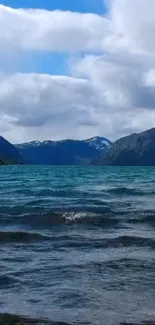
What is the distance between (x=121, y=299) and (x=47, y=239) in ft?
27.3

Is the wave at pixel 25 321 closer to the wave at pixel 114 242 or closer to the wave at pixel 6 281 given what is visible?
the wave at pixel 6 281

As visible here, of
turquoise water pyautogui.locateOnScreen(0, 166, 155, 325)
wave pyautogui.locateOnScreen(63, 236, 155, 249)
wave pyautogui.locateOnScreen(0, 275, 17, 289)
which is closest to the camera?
turquoise water pyautogui.locateOnScreen(0, 166, 155, 325)

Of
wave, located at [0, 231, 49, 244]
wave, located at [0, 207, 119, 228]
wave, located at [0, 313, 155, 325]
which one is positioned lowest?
wave, located at [0, 313, 155, 325]

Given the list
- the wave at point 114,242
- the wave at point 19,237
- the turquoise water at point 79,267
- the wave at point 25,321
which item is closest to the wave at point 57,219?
the turquoise water at point 79,267

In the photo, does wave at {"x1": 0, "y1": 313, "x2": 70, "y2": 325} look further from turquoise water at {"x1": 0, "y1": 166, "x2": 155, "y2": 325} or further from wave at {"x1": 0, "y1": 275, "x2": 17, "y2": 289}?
wave at {"x1": 0, "y1": 275, "x2": 17, "y2": 289}

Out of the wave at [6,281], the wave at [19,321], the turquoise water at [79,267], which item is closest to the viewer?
the wave at [19,321]

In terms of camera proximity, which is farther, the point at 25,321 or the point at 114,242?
the point at 114,242

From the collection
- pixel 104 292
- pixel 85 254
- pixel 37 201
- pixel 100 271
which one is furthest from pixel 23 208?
pixel 104 292

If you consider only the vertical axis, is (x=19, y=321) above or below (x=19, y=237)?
below

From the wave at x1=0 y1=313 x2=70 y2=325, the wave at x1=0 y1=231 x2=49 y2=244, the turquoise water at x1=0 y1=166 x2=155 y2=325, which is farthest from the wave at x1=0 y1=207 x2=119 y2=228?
the wave at x1=0 y1=313 x2=70 y2=325

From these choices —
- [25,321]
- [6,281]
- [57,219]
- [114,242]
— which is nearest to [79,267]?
[6,281]

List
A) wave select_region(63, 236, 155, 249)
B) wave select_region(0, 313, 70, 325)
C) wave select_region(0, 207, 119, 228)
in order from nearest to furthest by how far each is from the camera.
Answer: wave select_region(0, 313, 70, 325) → wave select_region(63, 236, 155, 249) → wave select_region(0, 207, 119, 228)

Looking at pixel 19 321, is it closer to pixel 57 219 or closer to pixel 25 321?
pixel 25 321

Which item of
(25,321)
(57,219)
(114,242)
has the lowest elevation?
(25,321)
